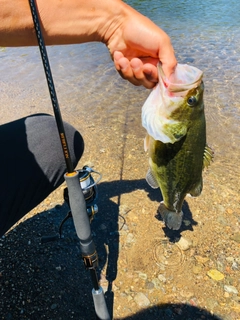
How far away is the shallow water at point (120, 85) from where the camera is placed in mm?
4723

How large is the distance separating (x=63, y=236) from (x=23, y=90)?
4.28 meters

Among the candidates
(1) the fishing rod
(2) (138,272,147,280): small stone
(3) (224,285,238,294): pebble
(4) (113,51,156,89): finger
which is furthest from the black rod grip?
(3) (224,285,238,294): pebble

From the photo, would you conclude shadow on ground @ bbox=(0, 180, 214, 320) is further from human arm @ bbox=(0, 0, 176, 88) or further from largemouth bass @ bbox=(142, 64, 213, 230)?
human arm @ bbox=(0, 0, 176, 88)

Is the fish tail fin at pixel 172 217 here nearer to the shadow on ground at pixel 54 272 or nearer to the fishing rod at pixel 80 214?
the shadow on ground at pixel 54 272

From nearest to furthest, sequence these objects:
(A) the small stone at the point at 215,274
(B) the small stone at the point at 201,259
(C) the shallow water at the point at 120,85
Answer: (A) the small stone at the point at 215,274 < (B) the small stone at the point at 201,259 < (C) the shallow water at the point at 120,85

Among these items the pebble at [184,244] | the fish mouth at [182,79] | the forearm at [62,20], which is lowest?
the pebble at [184,244]

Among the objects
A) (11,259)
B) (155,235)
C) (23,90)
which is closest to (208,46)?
(23,90)

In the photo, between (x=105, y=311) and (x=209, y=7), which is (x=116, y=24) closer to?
(x=105, y=311)

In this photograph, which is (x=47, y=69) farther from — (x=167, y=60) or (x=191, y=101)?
(x=191, y=101)

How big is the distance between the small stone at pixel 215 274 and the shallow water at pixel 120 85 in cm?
112

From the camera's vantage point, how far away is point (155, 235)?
305 cm

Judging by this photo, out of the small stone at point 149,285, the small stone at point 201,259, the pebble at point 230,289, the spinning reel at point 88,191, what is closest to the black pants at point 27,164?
the spinning reel at point 88,191

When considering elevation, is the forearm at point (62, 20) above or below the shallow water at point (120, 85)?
above

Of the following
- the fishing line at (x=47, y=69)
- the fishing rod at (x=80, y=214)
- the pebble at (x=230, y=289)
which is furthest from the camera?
the pebble at (x=230, y=289)
